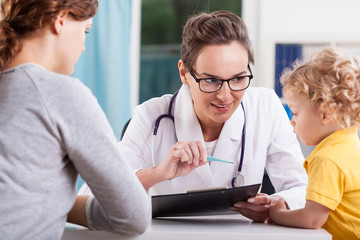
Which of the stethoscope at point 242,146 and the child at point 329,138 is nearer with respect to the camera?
the child at point 329,138

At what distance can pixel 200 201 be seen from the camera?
1097mm

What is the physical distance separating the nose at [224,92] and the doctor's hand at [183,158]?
9.5 inches

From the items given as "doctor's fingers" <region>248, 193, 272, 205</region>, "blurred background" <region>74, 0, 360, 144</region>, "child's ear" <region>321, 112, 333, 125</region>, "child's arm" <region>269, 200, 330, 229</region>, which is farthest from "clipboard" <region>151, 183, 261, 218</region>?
"blurred background" <region>74, 0, 360, 144</region>

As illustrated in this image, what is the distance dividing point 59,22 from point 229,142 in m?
0.85

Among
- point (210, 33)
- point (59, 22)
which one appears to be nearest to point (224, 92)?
point (210, 33)

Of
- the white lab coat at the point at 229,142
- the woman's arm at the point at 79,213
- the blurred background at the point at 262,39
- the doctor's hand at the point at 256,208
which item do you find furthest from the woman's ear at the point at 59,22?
the blurred background at the point at 262,39

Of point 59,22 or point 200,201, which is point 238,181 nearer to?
point 200,201

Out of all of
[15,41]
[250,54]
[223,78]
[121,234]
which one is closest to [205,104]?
[223,78]

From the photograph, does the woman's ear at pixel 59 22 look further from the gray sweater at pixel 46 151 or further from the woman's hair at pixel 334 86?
the woman's hair at pixel 334 86

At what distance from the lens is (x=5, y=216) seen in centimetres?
85

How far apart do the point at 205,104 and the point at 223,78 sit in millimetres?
126

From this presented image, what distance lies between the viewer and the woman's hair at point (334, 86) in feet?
3.88

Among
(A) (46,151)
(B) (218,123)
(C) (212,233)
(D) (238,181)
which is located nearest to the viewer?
(A) (46,151)

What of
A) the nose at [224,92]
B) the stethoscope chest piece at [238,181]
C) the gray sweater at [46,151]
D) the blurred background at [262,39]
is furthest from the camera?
the blurred background at [262,39]
